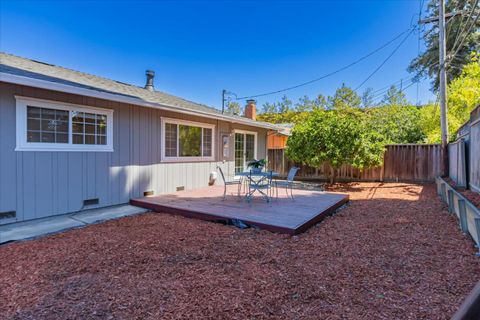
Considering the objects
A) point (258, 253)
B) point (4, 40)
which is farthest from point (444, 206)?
point (4, 40)

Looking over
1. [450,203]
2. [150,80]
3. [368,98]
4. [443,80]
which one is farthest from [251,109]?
[368,98]

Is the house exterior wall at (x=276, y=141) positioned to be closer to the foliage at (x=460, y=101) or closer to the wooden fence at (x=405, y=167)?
the wooden fence at (x=405, y=167)

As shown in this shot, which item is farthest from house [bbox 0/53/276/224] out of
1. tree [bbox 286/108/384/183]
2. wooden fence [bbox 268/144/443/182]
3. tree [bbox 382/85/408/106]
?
tree [bbox 382/85/408/106]

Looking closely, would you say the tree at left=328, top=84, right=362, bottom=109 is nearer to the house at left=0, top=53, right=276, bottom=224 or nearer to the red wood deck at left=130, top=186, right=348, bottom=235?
the house at left=0, top=53, right=276, bottom=224

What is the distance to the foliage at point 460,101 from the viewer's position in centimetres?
1042

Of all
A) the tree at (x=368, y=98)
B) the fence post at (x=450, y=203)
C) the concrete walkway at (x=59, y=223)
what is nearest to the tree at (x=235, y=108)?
the tree at (x=368, y=98)

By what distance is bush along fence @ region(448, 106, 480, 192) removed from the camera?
5.37 m

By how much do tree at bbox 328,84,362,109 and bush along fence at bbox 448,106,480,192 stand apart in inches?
498

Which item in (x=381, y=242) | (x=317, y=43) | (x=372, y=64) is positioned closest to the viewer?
(x=381, y=242)

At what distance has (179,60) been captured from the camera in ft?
49.8

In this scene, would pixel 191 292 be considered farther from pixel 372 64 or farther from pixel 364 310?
pixel 372 64

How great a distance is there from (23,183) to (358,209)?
699cm

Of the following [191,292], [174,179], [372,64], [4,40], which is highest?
[372,64]

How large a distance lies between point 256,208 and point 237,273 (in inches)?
105
